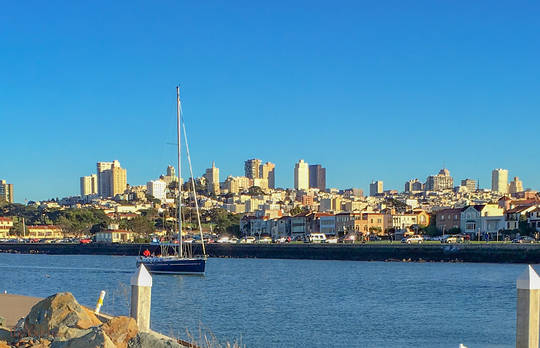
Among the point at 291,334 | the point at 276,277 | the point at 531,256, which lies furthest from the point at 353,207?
the point at 291,334

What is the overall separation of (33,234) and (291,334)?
5193 inches

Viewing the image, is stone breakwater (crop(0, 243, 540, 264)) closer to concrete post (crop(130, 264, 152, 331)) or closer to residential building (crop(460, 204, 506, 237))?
residential building (crop(460, 204, 506, 237))

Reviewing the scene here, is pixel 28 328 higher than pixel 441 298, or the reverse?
pixel 28 328

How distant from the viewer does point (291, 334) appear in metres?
21.9

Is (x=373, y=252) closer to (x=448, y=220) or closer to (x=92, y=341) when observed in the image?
(x=448, y=220)

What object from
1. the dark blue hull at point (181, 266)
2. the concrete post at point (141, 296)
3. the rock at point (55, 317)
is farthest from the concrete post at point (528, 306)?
the dark blue hull at point (181, 266)

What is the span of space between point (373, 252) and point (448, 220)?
106 ft

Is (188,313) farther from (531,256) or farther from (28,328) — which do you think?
(531,256)

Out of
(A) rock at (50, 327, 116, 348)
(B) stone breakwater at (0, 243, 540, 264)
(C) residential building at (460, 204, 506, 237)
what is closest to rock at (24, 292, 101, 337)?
(A) rock at (50, 327, 116, 348)

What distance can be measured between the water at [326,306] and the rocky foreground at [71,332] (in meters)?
2.83

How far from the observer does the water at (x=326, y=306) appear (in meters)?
21.7

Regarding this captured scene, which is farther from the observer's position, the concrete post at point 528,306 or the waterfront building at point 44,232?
the waterfront building at point 44,232

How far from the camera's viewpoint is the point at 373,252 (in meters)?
75.2

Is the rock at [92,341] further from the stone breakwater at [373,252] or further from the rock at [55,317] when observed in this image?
the stone breakwater at [373,252]
